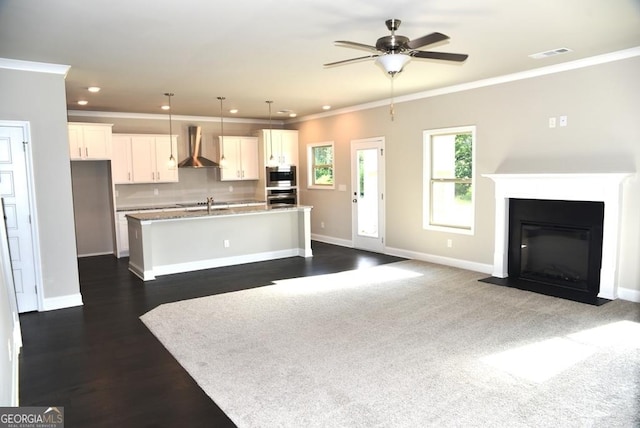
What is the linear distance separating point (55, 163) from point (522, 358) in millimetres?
5044

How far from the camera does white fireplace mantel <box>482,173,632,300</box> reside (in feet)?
15.6

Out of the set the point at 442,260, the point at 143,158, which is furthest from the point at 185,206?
the point at 442,260

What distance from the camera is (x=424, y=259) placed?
7.15 metres

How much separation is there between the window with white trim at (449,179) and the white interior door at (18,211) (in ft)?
17.7

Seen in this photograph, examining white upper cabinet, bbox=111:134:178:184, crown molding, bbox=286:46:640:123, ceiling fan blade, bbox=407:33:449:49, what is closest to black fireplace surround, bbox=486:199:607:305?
crown molding, bbox=286:46:640:123

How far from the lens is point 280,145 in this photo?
374 inches

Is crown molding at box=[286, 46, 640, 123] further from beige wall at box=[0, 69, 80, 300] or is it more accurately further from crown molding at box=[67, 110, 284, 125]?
beige wall at box=[0, 69, 80, 300]

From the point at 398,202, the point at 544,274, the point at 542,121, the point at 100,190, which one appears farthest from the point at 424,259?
the point at 100,190

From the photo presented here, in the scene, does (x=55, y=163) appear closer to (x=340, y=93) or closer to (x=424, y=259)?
(x=340, y=93)

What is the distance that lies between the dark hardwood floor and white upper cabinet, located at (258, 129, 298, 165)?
3.76 meters

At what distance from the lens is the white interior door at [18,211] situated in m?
4.56

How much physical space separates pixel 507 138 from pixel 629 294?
2330 millimetres

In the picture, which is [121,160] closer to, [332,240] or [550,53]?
[332,240]

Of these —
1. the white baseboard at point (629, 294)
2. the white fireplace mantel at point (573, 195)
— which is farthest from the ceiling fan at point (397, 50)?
the white baseboard at point (629, 294)
